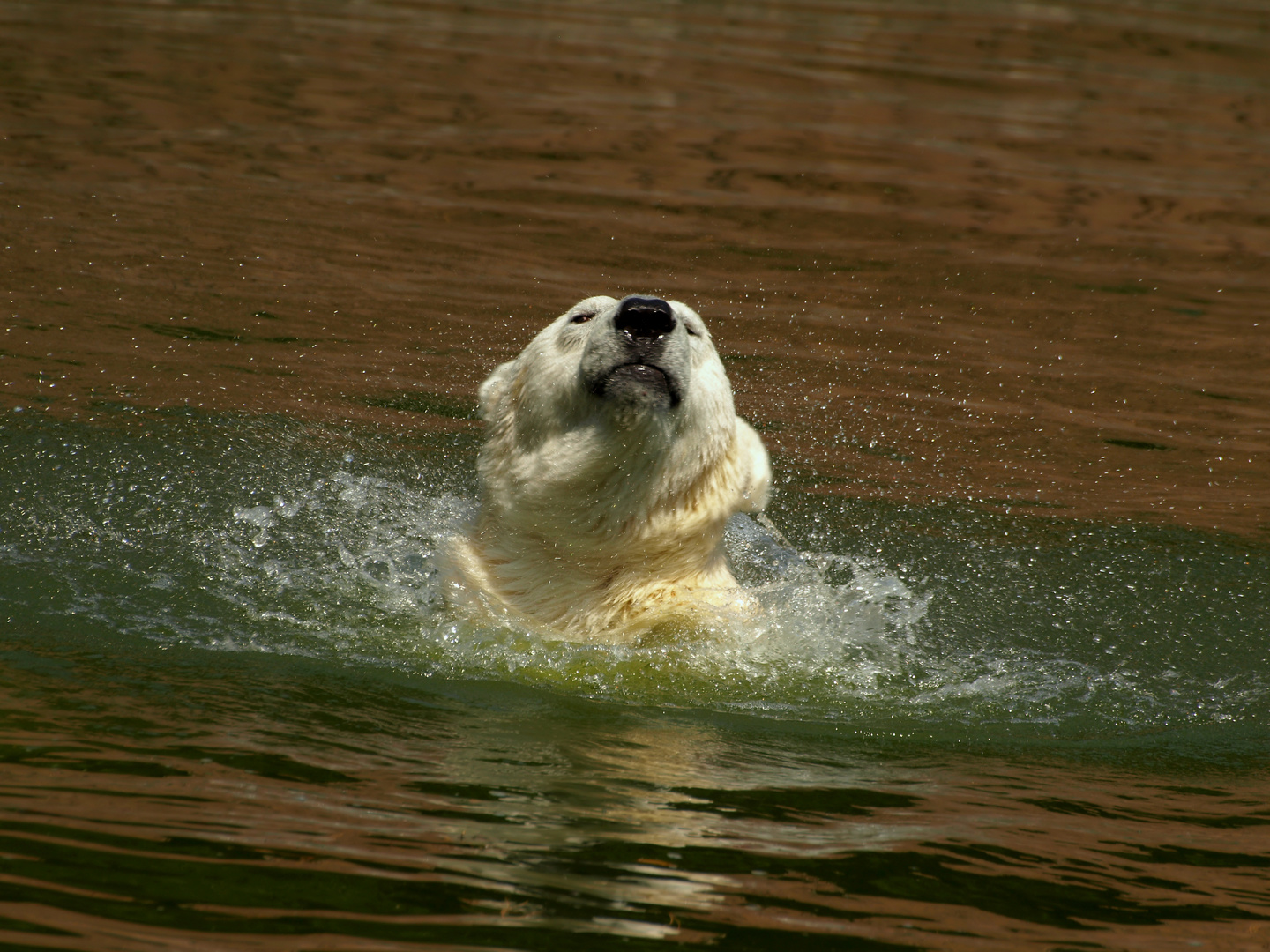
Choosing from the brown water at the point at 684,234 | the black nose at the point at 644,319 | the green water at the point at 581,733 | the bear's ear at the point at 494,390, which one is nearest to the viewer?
the green water at the point at 581,733

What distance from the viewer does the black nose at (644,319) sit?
4.36 m

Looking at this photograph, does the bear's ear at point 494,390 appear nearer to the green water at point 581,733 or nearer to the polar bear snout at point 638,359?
the green water at point 581,733

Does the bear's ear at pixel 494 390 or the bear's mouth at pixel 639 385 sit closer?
the bear's mouth at pixel 639 385

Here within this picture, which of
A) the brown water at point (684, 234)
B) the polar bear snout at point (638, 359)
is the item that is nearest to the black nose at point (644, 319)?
the polar bear snout at point (638, 359)

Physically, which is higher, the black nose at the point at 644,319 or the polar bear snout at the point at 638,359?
the black nose at the point at 644,319

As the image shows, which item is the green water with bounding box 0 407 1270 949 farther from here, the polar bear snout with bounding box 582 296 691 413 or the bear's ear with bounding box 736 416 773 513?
the polar bear snout with bounding box 582 296 691 413

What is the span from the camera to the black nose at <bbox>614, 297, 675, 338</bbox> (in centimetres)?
436

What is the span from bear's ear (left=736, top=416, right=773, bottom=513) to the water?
483 millimetres

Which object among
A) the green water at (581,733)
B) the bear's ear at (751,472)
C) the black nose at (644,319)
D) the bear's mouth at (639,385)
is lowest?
the green water at (581,733)

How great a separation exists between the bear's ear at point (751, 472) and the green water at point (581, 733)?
459 mm

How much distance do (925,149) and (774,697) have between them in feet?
36.9

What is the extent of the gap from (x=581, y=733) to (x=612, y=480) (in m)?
0.91

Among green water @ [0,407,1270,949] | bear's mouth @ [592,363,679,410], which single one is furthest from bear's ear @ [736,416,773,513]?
bear's mouth @ [592,363,679,410]

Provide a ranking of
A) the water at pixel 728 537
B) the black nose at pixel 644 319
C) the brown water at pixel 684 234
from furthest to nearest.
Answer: the brown water at pixel 684 234
the black nose at pixel 644 319
the water at pixel 728 537
